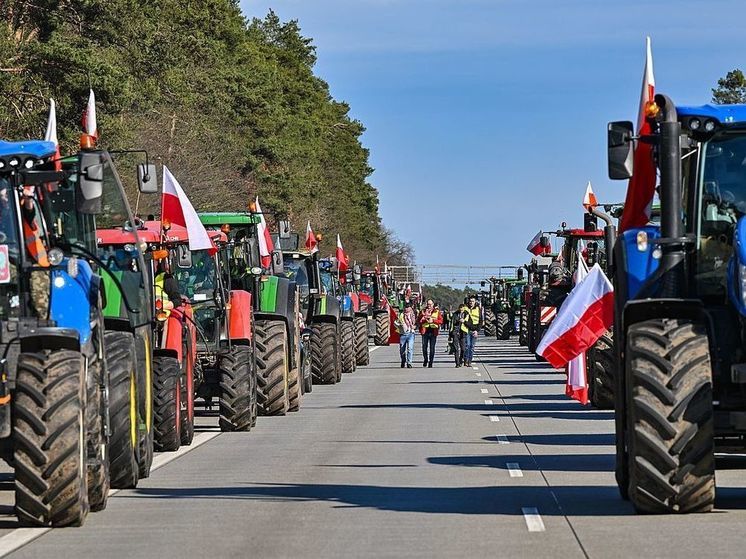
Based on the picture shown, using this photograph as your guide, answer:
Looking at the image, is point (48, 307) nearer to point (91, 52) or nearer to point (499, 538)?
point (499, 538)

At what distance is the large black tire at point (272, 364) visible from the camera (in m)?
25.5

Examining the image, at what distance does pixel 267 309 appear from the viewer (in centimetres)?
2688

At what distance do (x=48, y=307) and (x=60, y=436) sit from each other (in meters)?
1.23

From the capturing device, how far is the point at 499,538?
12039 mm

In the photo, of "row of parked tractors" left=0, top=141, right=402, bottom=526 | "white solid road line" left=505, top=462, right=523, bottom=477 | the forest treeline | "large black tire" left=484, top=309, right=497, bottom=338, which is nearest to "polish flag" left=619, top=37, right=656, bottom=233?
"white solid road line" left=505, top=462, right=523, bottom=477

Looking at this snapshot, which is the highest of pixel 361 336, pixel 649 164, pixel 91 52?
pixel 91 52

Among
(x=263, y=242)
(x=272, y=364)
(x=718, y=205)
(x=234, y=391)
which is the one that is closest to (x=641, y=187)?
(x=718, y=205)

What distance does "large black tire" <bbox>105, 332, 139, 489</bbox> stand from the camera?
1486cm

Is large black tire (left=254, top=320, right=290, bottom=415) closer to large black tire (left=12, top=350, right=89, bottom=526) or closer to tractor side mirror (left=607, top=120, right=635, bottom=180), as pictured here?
large black tire (left=12, top=350, right=89, bottom=526)

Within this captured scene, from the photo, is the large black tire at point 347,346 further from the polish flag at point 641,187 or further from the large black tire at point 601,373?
the polish flag at point 641,187

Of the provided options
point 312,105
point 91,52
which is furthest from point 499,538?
point 312,105

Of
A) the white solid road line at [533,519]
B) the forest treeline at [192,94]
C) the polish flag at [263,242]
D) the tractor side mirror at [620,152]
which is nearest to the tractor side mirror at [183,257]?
the polish flag at [263,242]

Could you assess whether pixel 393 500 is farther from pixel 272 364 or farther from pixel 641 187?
pixel 272 364

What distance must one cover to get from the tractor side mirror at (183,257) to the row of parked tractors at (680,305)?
8.51 meters
